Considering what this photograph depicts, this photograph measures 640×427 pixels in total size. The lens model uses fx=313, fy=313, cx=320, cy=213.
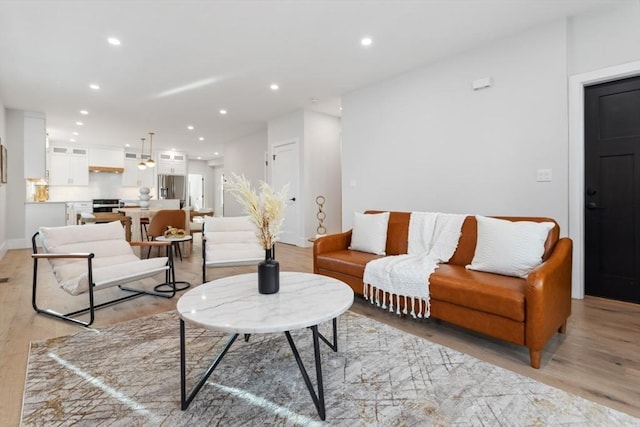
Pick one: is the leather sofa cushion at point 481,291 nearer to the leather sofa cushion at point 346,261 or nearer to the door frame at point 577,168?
the leather sofa cushion at point 346,261

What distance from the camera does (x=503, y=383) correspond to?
1656 millimetres

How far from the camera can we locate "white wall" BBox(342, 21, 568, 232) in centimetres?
316

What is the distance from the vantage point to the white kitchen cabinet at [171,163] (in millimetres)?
10625

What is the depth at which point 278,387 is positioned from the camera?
64.6 inches

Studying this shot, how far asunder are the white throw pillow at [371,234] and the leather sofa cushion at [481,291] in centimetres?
81

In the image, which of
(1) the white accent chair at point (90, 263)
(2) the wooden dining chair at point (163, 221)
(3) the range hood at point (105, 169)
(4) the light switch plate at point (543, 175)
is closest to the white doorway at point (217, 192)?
(3) the range hood at point (105, 169)

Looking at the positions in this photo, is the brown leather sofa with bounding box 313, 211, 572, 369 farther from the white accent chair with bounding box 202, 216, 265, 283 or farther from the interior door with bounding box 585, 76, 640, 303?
the white accent chair with bounding box 202, 216, 265, 283

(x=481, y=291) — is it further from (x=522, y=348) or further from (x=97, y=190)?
(x=97, y=190)

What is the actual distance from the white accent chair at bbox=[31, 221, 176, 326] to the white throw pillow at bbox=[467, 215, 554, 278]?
2.84 metres

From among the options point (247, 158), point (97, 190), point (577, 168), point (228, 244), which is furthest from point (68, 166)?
point (577, 168)

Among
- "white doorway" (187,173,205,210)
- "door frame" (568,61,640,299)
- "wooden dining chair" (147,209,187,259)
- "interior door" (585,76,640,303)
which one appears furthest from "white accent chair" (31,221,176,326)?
"white doorway" (187,173,205,210)

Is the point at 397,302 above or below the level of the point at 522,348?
above

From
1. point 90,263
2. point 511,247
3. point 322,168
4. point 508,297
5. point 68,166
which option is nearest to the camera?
point 508,297

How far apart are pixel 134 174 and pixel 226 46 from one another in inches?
321
